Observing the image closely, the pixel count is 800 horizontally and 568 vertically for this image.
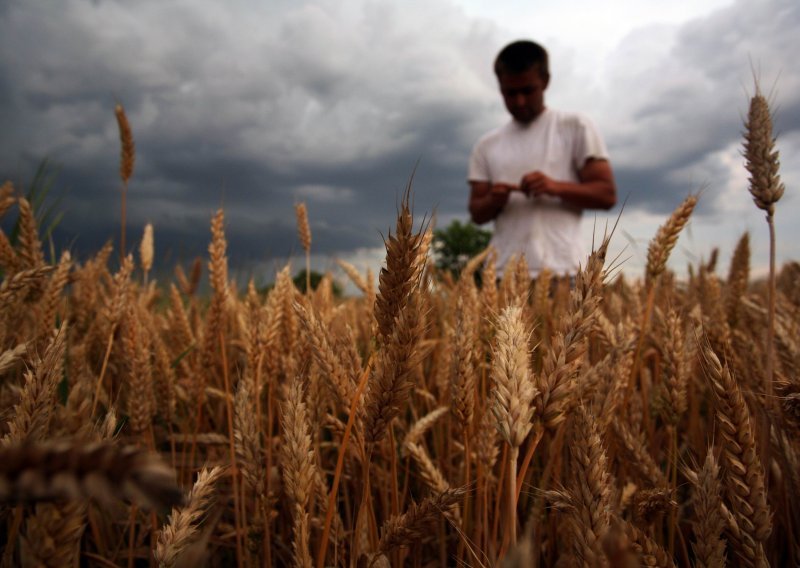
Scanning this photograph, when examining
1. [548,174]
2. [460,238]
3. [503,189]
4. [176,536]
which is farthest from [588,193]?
[460,238]

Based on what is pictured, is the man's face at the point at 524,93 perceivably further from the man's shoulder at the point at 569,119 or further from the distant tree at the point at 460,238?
the distant tree at the point at 460,238

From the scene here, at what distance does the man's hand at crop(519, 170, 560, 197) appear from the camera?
4.61 meters

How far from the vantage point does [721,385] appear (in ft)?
3.34

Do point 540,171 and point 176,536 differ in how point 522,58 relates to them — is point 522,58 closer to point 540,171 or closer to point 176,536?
point 540,171

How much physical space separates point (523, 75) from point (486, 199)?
130 centimetres

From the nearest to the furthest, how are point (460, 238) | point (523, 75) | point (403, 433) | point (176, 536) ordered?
point (176, 536) < point (403, 433) < point (523, 75) < point (460, 238)

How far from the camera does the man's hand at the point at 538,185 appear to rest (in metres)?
4.61

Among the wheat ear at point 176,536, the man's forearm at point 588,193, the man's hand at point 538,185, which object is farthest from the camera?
the man's forearm at point 588,193

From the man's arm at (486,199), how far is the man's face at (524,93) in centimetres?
85

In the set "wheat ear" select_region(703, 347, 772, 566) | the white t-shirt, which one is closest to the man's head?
the white t-shirt

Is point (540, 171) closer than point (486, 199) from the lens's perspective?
Yes

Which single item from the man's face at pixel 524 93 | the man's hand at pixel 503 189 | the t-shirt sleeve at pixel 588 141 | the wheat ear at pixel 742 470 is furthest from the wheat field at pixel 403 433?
the man's face at pixel 524 93

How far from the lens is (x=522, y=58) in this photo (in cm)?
Result: 498

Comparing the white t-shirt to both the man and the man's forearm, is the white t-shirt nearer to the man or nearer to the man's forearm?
the man
